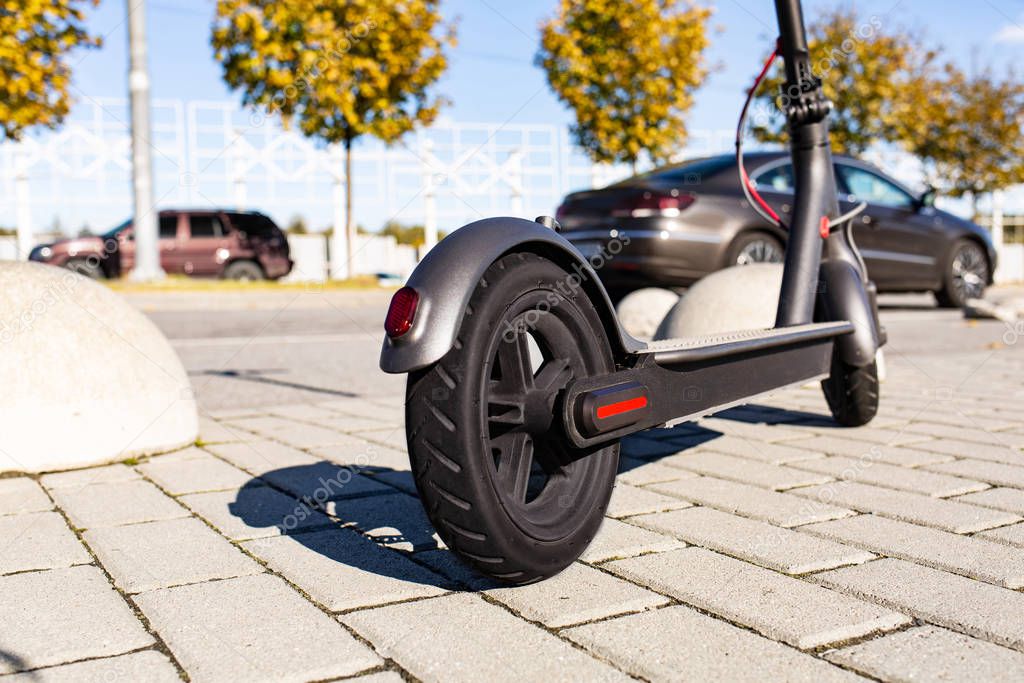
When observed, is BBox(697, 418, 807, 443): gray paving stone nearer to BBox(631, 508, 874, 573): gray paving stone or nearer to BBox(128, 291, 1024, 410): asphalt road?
BBox(631, 508, 874, 573): gray paving stone

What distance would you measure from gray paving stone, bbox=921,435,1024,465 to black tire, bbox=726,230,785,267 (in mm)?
4492

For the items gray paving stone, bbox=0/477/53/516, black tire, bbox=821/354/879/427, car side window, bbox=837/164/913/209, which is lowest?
gray paving stone, bbox=0/477/53/516

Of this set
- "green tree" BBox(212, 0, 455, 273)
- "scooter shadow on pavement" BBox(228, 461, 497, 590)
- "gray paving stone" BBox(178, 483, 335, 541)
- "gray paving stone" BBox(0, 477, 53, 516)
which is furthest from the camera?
"green tree" BBox(212, 0, 455, 273)

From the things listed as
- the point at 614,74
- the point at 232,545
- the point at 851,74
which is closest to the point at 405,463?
the point at 232,545

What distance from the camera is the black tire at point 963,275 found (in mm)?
11219

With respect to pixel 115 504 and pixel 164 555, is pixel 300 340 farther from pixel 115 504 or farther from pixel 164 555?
pixel 164 555

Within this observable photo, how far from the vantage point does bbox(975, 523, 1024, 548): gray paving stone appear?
2456 millimetres

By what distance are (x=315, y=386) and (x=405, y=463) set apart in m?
2.57

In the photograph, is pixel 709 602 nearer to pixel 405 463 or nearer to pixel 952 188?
pixel 405 463

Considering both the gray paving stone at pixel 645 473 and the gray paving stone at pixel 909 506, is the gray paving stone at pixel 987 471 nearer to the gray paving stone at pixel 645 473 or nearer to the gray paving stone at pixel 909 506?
the gray paving stone at pixel 909 506

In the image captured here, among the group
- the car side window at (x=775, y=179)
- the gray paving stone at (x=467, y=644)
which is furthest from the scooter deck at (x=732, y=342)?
the car side window at (x=775, y=179)

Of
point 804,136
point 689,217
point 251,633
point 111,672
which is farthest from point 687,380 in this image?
point 689,217

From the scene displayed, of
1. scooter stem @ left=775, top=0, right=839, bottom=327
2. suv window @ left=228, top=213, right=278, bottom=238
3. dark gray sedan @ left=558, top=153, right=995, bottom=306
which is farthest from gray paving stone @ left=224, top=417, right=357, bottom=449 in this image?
suv window @ left=228, top=213, right=278, bottom=238

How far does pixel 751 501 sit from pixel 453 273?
147 centimetres
